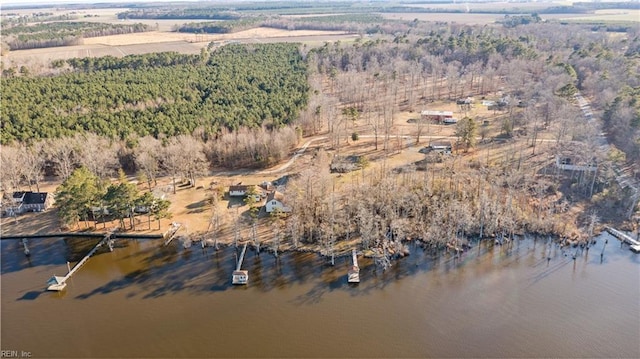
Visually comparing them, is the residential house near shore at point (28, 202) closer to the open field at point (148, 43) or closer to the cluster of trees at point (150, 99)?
the cluster of trees at point (150, 99)

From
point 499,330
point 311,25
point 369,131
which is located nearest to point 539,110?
point 369,131

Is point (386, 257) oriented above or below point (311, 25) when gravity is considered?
below

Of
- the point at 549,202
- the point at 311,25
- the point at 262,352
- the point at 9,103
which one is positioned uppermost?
the point at 311,25

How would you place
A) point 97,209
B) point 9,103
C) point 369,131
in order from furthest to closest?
point 369,131 → point 9,103 → point 97,209

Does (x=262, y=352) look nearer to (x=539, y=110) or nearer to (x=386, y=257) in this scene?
(x=386, y=257)

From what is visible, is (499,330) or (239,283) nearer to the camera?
(499,330)

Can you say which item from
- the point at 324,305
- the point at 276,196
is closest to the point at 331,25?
the point at 276,196

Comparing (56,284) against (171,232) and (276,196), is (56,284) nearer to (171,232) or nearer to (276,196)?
(171,232)

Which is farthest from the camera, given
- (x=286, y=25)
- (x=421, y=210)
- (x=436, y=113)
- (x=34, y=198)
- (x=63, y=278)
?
(x=286, y=25)
